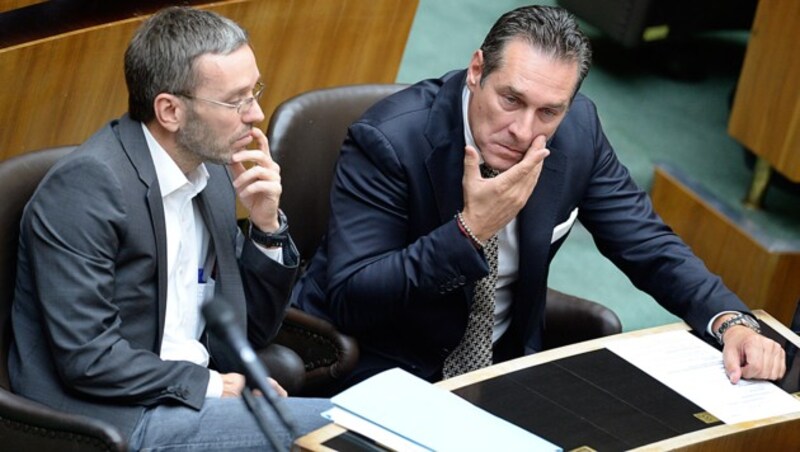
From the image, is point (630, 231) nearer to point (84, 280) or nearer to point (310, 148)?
point (310, 148)

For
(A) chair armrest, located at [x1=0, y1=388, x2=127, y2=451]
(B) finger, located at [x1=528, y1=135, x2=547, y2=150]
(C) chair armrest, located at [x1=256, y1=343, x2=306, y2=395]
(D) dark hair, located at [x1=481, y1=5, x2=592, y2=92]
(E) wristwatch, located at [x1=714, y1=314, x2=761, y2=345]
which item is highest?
(D) dark hair, located at [x1=481, y1=5, x2=592, y2=92]

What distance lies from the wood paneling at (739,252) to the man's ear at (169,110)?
1911 millimetres

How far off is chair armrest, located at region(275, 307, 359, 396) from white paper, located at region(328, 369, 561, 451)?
1.47 ft

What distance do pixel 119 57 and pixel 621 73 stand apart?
8.57ft

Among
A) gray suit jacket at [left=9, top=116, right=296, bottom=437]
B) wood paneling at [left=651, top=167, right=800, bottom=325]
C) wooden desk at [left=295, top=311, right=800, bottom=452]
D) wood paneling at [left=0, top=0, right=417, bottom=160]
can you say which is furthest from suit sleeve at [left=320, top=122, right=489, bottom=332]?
wood paneling at [left=651, top=167, right=800, bottom=325]

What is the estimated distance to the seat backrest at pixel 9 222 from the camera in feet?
7.17

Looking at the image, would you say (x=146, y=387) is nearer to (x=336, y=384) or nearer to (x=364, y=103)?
(x=336, y=384)

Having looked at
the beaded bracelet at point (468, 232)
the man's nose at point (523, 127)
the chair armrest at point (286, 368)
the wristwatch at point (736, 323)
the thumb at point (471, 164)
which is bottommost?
the chair armrest at point (286, 368)

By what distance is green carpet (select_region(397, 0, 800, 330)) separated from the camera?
413 centimetres

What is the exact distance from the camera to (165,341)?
2350 mm

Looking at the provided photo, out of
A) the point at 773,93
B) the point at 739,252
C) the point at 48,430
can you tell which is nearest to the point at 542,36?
the point at 48,430

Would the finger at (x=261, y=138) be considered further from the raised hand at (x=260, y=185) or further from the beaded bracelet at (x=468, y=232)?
the beaded bracelet at (x=468, y=232)

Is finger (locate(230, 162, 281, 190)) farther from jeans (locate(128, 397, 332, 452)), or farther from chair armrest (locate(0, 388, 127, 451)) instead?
chair armrest (locate(0, 388, 127, 451))

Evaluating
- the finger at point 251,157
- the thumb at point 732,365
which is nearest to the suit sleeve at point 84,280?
the finger at point 251,157
